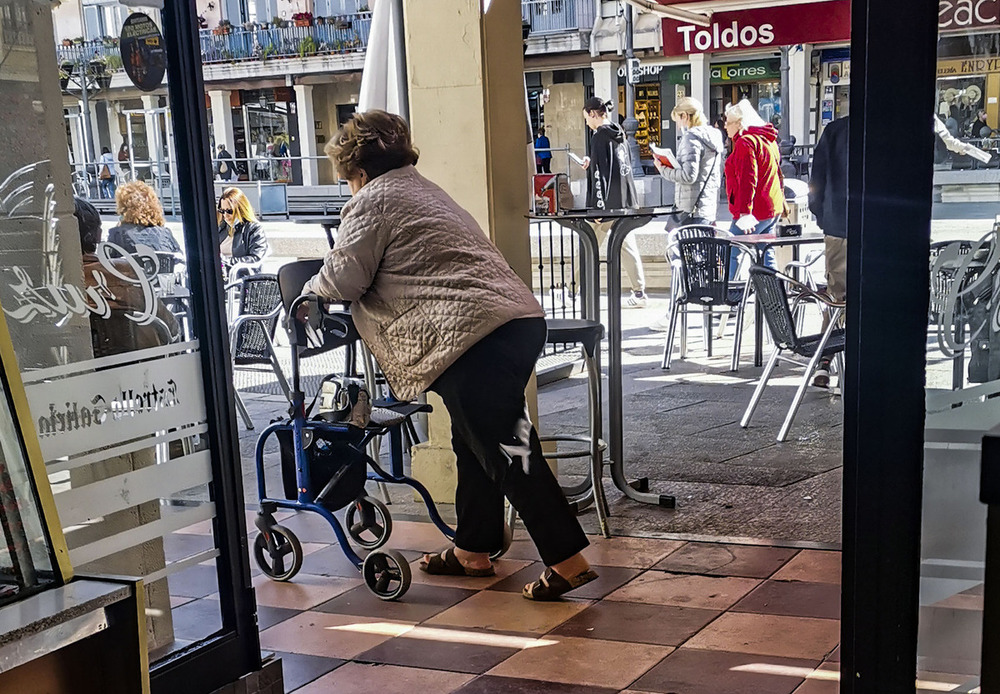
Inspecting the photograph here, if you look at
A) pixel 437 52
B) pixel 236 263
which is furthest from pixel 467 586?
pixel 236 263

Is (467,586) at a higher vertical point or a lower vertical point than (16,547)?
lower

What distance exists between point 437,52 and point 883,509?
3004 mm

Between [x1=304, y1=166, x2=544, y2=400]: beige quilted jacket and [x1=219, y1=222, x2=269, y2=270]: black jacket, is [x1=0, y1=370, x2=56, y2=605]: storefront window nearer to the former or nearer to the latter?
[x1=304, y1=166, x2=544, y2=400]: beige quilted jacket

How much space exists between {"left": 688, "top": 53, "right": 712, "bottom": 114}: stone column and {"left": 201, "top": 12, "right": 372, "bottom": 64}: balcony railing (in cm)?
933

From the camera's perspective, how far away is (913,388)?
190 centimetres

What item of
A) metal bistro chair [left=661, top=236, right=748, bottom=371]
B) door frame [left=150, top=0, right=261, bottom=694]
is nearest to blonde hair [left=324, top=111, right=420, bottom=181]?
door frame [left=150, top=0, right=261, bottom=694]

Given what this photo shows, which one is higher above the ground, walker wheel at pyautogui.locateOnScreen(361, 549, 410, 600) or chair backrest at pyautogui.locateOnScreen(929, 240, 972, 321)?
chair backrest at pyautogui.locateOnScreen(929, 240, 972, 321)

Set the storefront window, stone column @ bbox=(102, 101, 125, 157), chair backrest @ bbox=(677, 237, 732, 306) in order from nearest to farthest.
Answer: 1. the storefront window
2. stone column @ bbox=(102, 101, 125, 157)
3. chair backrest @ bbox=(677, 237, 732, 306)

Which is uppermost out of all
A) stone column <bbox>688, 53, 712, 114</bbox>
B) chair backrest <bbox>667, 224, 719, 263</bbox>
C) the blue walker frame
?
stone column <bbox>688, 53, 712, 114</bbox>

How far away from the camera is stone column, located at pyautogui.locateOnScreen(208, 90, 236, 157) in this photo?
3384 cm

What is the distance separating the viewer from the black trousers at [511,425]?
3.55 metres

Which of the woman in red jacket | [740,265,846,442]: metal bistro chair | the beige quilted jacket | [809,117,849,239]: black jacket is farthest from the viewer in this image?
the woman in red jacket

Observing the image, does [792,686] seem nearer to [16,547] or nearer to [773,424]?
[16,547]

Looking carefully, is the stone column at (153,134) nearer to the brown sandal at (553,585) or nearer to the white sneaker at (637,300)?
the brown sandal at (553,585)
